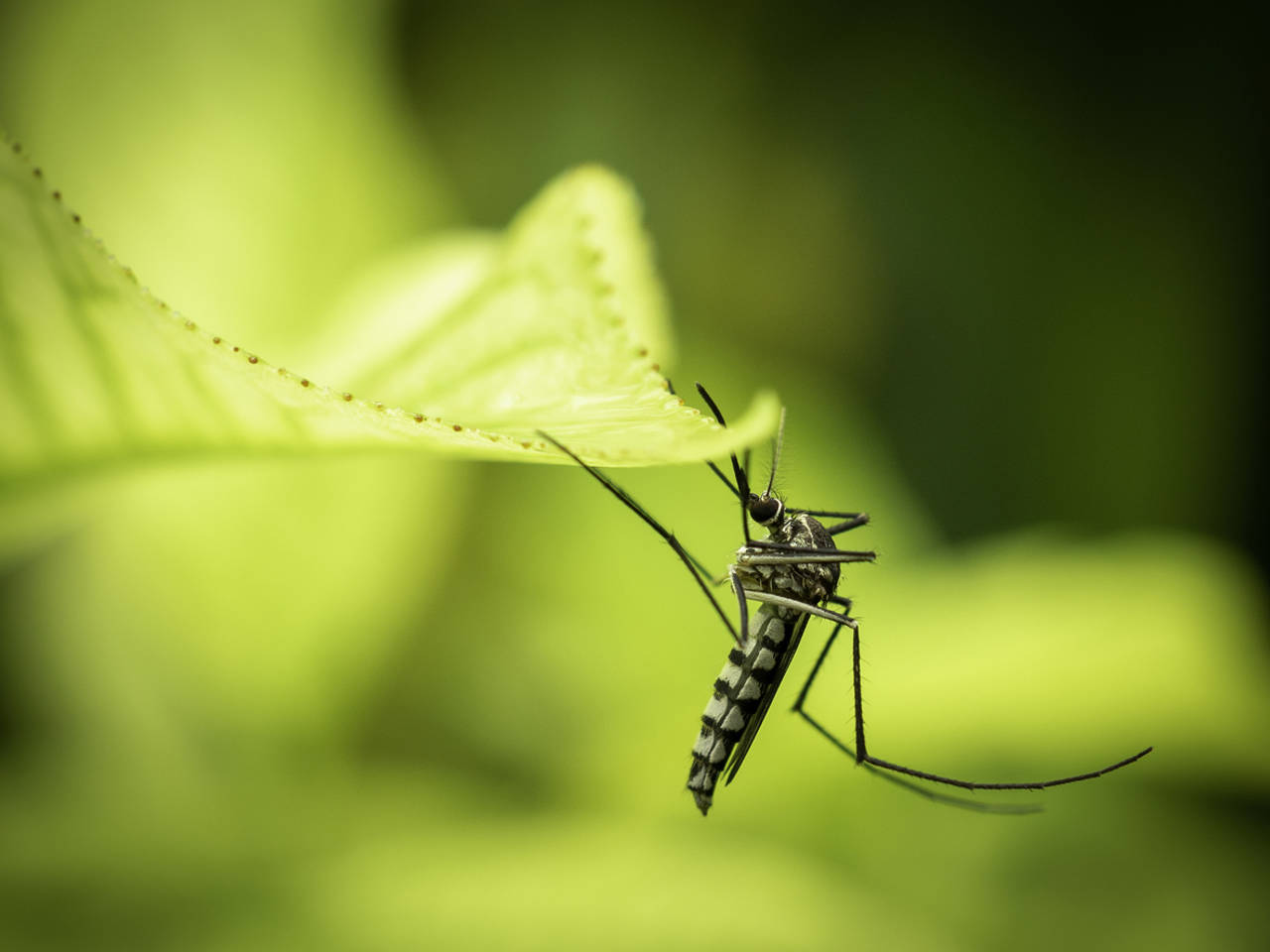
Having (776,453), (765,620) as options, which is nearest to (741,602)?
(765,620)

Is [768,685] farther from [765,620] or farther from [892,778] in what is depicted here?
[892,778]

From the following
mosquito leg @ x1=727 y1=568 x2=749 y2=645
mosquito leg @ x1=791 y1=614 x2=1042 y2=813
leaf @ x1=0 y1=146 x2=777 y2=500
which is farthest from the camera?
mosquito leg @ x1=791 y1=614 x2=1042 y2=813

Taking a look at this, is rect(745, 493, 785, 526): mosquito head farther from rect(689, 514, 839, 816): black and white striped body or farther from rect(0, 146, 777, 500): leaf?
rect(0, 146, 777, 500): leaf

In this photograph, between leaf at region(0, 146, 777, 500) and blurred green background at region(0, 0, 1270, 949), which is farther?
blurred green background at region(0, 0, 1270, 949)

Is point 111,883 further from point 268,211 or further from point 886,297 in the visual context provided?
point 886,297

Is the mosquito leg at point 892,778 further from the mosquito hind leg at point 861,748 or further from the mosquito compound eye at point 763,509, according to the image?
the mosquito compound eye at point 763,509

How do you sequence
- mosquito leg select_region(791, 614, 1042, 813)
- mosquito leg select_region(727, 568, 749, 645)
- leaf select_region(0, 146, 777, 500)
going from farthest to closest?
mosquito leg select_region(791, 614, 1042, 813), mosquito leg select_region(727, 568, 749, 645), leaf select_region(0, 146, 777, 500)

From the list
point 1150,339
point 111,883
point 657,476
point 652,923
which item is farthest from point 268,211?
point 1150,339

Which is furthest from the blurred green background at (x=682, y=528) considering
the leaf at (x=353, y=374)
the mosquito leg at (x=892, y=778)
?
the leaf at (x=353, y=374)

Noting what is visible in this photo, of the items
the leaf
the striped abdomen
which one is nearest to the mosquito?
the striped abdomen
